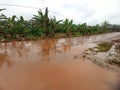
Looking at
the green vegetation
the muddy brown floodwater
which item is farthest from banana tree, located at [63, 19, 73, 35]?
the muddy brown floodwater

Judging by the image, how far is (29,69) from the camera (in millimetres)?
9188

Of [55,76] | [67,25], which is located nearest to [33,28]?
[67,25]

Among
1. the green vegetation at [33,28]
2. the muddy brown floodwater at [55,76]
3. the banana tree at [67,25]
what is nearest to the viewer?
the muddy brown floodwater at [55,76]

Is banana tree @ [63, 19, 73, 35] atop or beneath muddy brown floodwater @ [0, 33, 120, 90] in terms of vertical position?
atop

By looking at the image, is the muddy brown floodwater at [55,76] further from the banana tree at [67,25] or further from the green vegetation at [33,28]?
the banana tree at [67,25]

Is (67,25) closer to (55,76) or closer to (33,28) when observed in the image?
(33,28)

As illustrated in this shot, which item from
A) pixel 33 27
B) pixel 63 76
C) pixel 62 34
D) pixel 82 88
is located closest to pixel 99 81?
pixel 82 88

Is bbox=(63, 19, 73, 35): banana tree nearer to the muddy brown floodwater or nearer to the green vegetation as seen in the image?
the green vegetation

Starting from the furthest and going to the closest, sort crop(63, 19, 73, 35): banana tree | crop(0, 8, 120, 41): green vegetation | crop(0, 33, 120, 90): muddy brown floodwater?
1. crop(63, 19, 73, 35): banana tree
2. crop(0, 8, 120, 41): green vegetation
3. crop(0, 33, 120, 90): muddy brown floodwater

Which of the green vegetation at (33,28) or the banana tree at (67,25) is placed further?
the banana tree at (67,25)

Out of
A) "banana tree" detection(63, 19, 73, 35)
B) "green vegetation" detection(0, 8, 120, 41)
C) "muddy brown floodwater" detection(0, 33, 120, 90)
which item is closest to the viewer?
"muddy brown floodwater" detection(0, 33, 120, 90)

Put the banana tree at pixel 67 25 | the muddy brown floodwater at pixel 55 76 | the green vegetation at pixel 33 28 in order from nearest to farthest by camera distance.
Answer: the muddy brown floodwater at pixel 55 76 → the green vegetation at pixel 33 28 → the banana tree at pixel 67 25

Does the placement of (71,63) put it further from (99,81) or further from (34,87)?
(34,87)

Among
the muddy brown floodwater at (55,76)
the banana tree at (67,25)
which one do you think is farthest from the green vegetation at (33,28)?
the muddy brown floodwater at (55,76)
